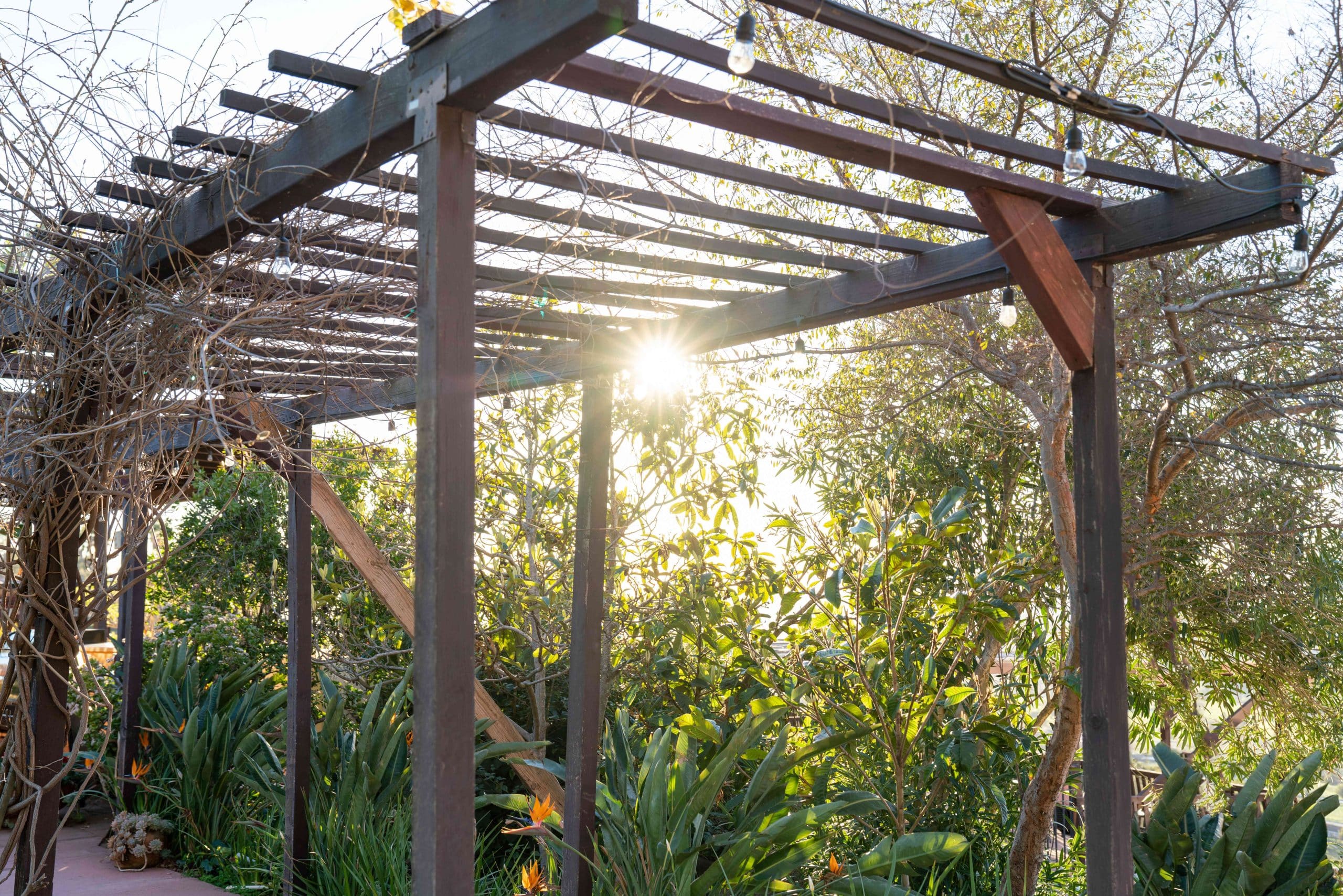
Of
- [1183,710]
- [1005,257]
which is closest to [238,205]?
[1005,257]

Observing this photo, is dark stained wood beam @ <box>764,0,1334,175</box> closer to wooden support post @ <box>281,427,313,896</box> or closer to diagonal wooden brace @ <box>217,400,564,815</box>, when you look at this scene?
wooden support post @ <box>281,427,313,896</box>

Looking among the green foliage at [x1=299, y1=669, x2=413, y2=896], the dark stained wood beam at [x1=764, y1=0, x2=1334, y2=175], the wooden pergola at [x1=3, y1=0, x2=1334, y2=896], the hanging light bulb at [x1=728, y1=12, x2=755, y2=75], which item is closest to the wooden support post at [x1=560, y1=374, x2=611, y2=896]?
the wooden pergola at [x1=3, y1=0, x2=1334, y2=896]

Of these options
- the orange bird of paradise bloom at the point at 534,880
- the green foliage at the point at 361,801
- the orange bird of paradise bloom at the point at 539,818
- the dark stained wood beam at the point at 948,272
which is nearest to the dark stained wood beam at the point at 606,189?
the dark stained wood beam at the point at 948,272

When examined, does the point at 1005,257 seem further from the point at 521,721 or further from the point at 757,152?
the point at 521,721

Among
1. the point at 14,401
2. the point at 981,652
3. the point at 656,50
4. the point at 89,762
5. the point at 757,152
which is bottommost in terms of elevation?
the point at 89,762

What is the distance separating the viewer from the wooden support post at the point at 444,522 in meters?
1.58

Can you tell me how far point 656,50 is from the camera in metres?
1.80

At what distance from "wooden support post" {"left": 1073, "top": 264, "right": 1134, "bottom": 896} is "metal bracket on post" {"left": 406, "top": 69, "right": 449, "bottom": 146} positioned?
65.9 inches

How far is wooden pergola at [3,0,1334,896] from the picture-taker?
161 cm

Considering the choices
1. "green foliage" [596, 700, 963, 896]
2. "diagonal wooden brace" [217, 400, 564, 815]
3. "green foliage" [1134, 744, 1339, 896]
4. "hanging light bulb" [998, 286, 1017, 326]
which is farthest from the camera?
"diagonal wooden brace" [217, 400, 564, 815]

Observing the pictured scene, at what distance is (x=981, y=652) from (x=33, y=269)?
4315mm

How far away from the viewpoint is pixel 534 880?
3.82 meters

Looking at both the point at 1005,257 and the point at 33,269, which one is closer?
the point at 1005,257

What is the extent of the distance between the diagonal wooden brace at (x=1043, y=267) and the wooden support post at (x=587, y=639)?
1.76 meters
